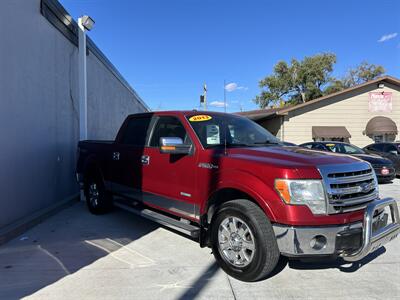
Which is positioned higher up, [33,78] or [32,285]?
[33,78]

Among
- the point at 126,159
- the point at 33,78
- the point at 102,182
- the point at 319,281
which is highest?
the point at 33,78

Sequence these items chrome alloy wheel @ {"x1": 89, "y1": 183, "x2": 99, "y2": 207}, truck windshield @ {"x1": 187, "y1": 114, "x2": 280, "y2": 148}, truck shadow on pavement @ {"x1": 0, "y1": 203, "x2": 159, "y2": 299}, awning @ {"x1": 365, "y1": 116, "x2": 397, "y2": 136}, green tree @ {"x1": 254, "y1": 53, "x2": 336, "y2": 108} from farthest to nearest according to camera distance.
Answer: green tree @ {"x1": 254, "y1": 53, "x2": 336, "y2": 108}
awning @ {"x1": 365, "y1": 116, "x2": 397, "y2": 136}
chrome alloy wheel @ {"x1": 89, "y1": 183, "x2": 99, "y2": 207}
truck windshield @ {"x1": 187, "y1": 114, "x2": 280, "y2": 148}
truck shadow on pavement @ {"x1": 0, "y1": 203, "x2": 159, "y2": 299}

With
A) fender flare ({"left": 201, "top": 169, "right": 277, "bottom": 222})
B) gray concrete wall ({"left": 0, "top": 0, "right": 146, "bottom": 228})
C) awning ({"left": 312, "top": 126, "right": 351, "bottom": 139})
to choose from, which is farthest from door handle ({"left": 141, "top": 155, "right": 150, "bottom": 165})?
awning ({"left": 312, "top": 126, "right": 351, "bottom": 139})

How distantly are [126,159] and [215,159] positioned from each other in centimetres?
228

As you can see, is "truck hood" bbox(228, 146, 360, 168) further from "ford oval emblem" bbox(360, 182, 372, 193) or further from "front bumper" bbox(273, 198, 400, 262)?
"front bumper" bbox(273, 198, 400, 262)

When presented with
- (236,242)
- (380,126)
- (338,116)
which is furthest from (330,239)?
(338,116)

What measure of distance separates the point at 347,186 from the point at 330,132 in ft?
64.3

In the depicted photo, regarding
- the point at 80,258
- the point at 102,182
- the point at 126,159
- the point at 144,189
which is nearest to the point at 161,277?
the point at 80,258

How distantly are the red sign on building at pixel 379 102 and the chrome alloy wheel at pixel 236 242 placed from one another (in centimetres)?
2206

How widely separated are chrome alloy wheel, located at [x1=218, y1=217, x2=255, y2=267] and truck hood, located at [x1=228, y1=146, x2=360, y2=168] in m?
0.74

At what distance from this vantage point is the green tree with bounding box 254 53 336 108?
49.4 meters

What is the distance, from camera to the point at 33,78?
664 centimetres

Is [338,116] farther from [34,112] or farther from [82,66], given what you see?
[34,112]

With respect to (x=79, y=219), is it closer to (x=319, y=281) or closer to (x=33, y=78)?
(x=33, y=78)
